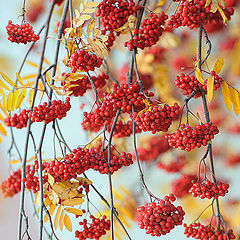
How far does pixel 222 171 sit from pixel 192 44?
1.72 feet

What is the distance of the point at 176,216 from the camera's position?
458mm

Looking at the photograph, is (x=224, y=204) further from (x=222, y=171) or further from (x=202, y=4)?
(x=202, y=4)

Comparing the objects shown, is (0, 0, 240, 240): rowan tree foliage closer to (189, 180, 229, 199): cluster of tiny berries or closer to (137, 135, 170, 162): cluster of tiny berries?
(189, 180, 229, 199): cluster of tiny berries

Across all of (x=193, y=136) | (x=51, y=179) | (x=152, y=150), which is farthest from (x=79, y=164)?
(x=152, y=150)

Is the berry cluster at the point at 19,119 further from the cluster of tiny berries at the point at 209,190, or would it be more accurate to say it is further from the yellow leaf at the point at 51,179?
the cluster of tiny berries at the point at 209,190

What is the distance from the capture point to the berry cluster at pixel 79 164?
0.47 meters

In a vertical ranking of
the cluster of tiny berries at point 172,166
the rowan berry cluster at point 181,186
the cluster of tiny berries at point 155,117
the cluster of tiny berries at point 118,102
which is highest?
the cluster of tiny berries at point 172,166

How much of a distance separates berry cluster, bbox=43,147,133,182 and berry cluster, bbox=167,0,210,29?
Result: 20 centimetres

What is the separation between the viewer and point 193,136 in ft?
1.48

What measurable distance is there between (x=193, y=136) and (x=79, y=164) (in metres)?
0.15

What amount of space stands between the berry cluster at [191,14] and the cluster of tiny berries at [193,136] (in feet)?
0.42

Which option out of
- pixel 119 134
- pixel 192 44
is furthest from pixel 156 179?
pixel 119 134

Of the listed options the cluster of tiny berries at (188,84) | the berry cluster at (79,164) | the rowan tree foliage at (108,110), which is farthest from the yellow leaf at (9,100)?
the cluster of tiny berries at (188,84)

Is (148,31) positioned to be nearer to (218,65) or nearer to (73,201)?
(218,65)
